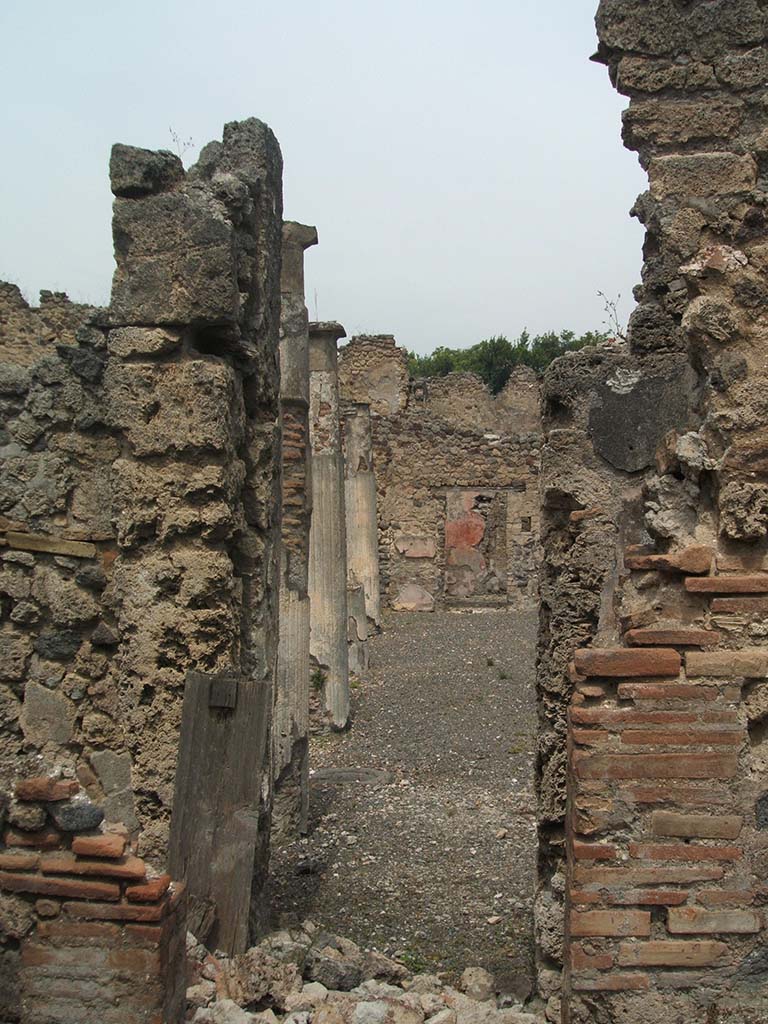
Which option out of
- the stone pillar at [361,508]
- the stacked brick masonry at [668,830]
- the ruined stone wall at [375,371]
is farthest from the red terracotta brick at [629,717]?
the ruined stone wall at [375,371]

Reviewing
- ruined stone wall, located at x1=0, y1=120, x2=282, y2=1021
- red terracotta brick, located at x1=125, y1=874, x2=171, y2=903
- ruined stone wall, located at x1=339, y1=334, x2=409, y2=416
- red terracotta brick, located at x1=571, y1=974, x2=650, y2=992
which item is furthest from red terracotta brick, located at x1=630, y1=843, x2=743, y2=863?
ruined stone wall, located at x1=339, y1=334, x2=409, y2=416

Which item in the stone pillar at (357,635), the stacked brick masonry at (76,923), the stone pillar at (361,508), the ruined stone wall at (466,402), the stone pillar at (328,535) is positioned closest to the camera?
the stacked brick masonry at (76,923)

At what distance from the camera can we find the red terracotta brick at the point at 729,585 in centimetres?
307

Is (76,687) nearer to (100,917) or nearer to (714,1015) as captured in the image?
(100,917)

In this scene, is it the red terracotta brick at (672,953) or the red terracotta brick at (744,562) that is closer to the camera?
the red terracotta brick at (672,953)

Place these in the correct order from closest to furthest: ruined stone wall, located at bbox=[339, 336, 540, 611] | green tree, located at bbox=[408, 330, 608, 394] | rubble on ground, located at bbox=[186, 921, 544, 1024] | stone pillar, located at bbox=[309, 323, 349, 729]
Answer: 1. rubble on ground, located at bbox=[186, 921, 544, 1024]
2. stone pillar, located at bbox=[309, 323, 349, 729]
3. ruined stone wall, located at bbox=[339, 336, 540, 611]
4. green tree, located at bbox=[408, 330, 608, 394]

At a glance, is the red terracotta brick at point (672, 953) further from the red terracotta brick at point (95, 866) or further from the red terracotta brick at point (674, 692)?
the red terracotta brick at point (95, 866)

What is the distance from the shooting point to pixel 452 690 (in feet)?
37.9

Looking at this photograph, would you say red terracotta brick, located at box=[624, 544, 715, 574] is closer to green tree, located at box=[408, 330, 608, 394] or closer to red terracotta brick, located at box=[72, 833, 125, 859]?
red terracotta brick, located at box=[72, 833, 125, 859]

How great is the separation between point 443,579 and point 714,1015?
698 inches

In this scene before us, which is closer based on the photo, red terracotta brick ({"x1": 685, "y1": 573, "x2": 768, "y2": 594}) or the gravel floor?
red terracotta brick ({"x1": 685, "y1": 573, "x2": 768, "y2": 594})

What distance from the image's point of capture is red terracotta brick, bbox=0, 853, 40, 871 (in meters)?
3.22

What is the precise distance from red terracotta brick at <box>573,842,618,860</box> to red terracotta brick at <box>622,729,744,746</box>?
30 centimetres

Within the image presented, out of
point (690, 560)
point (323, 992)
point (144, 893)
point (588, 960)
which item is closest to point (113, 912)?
point (144, 893)
